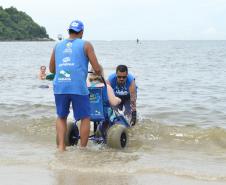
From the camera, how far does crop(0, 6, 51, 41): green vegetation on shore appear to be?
5857 inches

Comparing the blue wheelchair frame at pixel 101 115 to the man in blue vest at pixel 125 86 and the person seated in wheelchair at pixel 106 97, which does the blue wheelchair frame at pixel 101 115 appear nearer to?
the person seated in wheelchair at pixel 106 97

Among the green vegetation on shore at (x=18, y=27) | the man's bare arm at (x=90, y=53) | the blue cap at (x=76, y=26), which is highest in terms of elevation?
the blue cap at (x=76, y=26)

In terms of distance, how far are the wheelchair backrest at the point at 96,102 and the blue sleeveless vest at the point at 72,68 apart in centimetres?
49

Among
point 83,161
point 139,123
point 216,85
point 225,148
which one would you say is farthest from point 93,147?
point 216,85

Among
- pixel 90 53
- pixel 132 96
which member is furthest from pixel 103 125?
pixel 90 53

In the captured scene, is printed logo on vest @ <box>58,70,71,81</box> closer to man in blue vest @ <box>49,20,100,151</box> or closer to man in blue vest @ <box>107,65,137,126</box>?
man in blue vest @ <box>49,20,100,151</box>

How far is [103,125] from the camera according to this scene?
7.83 metres

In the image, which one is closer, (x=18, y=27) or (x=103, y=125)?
(x=103, y=125)

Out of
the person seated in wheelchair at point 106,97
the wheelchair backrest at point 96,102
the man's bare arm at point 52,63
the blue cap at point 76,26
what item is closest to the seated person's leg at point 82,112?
the wheelchair backrest at point 96,102

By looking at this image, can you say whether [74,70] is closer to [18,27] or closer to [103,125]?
[103,125]

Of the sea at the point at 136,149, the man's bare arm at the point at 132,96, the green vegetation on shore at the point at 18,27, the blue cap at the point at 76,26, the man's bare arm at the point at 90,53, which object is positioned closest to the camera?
the sea at the point at 136,149

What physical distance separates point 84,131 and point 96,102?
0.49 metres

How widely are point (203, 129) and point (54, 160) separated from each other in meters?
4.23

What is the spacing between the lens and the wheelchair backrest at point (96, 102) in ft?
24.3
